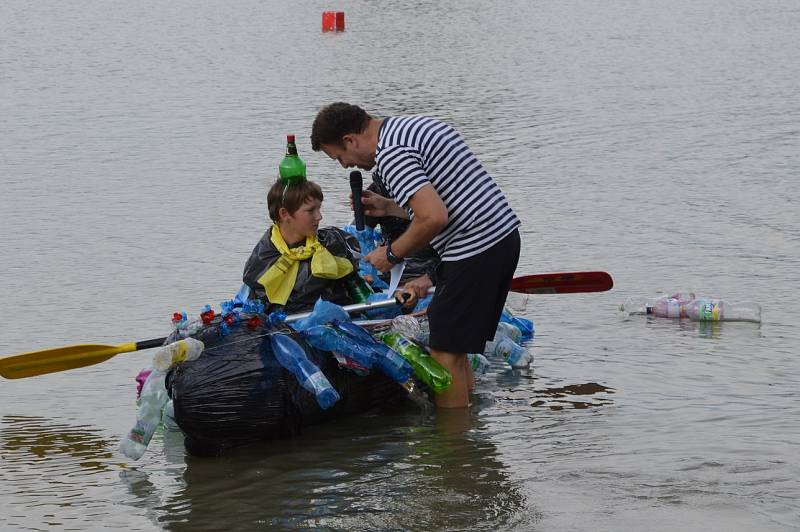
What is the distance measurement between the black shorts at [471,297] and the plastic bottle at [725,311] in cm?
261

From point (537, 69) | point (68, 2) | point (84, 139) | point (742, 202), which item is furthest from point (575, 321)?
point (68, 2)

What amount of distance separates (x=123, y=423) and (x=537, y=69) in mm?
17124

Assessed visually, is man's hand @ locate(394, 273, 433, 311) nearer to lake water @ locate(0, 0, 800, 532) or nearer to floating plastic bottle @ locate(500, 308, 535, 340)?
lake water @ locate(0, 0, 800, 532)

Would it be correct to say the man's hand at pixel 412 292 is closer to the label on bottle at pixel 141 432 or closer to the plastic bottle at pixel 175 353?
the plastic bottle at pixel 175 353

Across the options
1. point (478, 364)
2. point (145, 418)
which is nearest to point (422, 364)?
point (478, 364)

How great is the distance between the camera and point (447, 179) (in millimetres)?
6836

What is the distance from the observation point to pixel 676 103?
1948 centimetres

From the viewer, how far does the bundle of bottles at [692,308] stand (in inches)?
367

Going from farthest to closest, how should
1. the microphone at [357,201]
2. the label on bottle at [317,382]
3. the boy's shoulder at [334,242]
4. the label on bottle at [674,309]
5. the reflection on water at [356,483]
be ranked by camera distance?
the label on bottle at [674,309] → the boy's shoulder at [334,242] → the microphone at [357,201] → the label on bottle at [317,382] → the reflection on water at [356,483]

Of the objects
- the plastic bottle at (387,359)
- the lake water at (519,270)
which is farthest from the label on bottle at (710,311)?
the plastic bottle at (387,359)

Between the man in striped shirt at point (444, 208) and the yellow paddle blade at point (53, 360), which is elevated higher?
the man in striped shirt at point (444, 208)

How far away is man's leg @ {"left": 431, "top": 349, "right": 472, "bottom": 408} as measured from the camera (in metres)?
7.29

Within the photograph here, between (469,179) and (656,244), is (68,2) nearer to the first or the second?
(656,244)

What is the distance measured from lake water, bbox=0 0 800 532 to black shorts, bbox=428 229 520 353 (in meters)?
0.50
